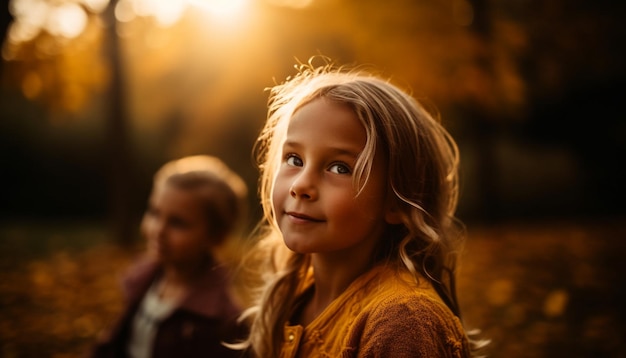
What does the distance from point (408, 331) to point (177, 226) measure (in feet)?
6.55

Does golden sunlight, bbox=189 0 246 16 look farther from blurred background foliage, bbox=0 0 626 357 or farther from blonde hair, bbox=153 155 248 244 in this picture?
blonde hair, bbox=153 155 248 244

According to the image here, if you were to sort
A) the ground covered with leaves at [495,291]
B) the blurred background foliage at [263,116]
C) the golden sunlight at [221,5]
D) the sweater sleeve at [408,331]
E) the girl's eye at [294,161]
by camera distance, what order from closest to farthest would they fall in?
the sweater sleeve at [408,331]
the girl's eye at [294,161]
the ground covered with leaves at [495,291]
the blurred background foliage at [263,116]
the golden sunlight at [221,5]

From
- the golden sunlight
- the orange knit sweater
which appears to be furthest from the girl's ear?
the golden sunlight

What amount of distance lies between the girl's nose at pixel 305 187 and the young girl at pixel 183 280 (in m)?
1.39

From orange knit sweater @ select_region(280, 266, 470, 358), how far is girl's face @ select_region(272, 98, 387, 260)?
0.56ft

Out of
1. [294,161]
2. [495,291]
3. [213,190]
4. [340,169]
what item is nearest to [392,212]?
[340,169]

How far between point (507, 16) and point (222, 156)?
7589 millimetres

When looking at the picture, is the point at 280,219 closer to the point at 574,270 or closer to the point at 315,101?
the point at 315,101

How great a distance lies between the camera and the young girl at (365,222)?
1.55 metres

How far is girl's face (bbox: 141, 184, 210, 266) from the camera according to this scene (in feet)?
10.3

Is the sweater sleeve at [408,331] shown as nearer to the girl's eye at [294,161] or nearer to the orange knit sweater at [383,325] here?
the orange knit sweater at [383,325]

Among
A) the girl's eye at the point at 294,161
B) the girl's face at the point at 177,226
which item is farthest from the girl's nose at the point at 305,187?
the girl's face at the point at 177,226

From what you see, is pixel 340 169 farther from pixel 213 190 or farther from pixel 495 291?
pixel 495 291

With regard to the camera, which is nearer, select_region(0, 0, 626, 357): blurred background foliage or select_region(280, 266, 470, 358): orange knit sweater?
select_region(280, 266, 470, 358): orange knit sweater
